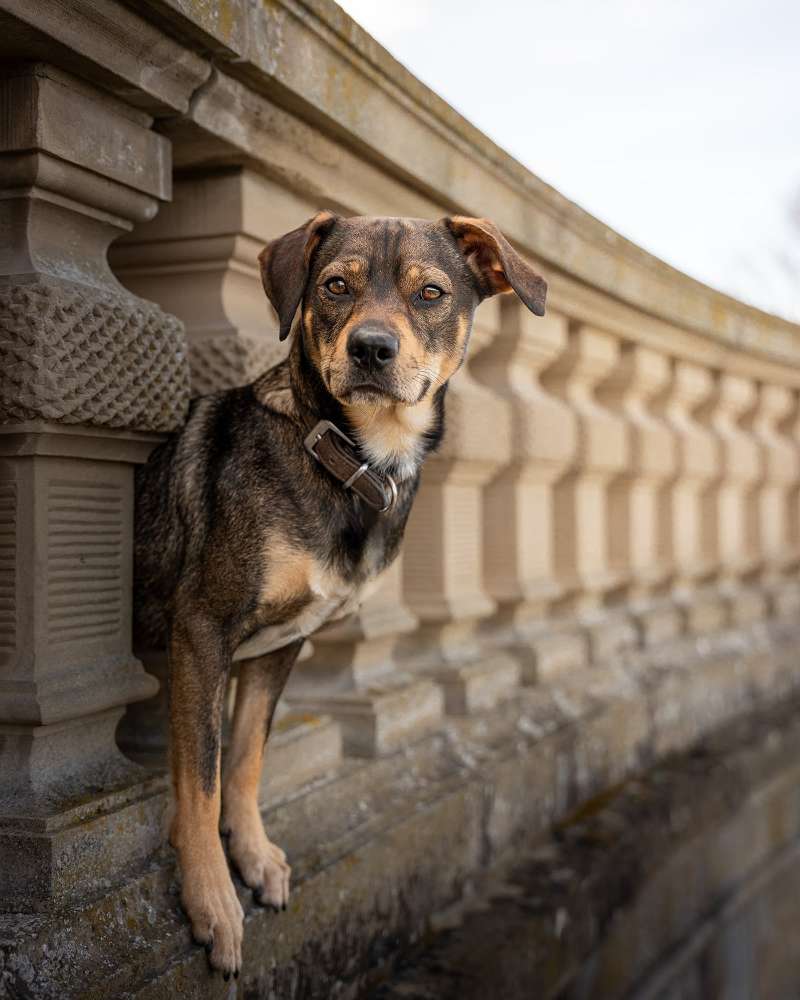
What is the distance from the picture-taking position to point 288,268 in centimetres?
244

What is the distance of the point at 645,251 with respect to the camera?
463cm

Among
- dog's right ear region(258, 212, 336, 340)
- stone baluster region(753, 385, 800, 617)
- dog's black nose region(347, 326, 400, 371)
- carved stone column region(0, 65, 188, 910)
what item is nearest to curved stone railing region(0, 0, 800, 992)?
carved stone column region(0, 65, 188, 910)

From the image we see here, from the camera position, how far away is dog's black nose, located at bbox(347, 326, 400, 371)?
230cm

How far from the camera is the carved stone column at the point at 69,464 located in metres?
2.16

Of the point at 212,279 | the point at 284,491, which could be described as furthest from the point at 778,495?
the point at 284,491

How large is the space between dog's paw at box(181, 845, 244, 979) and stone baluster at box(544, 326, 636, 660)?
8.15ft

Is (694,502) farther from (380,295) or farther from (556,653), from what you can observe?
(380,295)

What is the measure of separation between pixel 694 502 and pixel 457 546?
2.39 metres

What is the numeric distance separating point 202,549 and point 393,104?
1.34 metres

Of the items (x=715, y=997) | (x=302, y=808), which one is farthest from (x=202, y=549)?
(x=715, y=997)

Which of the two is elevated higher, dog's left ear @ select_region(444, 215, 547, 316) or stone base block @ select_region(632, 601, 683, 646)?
dog's left ear @ select_region(444, 215, 547, 316)

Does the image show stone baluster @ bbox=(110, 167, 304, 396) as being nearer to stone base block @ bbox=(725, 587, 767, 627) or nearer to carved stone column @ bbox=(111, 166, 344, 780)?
carved stone column @ bbox=(111, 166, 344, 780)

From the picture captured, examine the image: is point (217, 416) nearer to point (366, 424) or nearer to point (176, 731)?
point (366, 424)

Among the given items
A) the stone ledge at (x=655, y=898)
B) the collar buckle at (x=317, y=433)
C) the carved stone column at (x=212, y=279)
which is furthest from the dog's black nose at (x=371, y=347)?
the stone ledge at (x=655, y=898)
